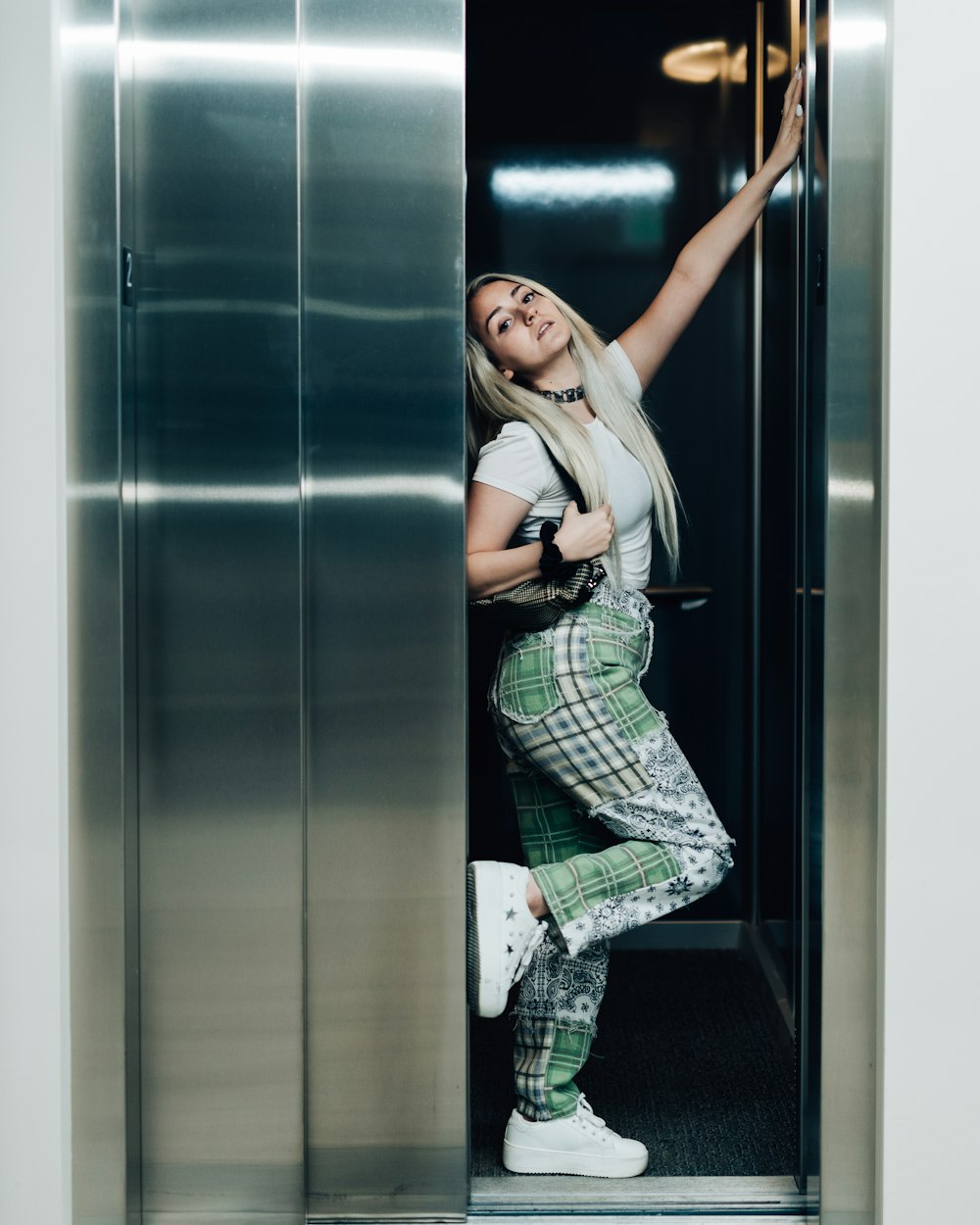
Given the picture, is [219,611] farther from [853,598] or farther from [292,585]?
[853,598]

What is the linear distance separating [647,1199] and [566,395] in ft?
4.90

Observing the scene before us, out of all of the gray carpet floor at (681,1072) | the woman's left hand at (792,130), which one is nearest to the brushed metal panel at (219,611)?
the gray carpet floor at (681,1072)

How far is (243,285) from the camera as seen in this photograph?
205cm

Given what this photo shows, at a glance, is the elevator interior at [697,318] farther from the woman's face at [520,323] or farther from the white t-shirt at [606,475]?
the woman's face at [520,323]

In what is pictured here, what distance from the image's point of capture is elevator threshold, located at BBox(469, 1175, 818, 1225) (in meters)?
2.13

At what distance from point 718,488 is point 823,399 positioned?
4.68ft

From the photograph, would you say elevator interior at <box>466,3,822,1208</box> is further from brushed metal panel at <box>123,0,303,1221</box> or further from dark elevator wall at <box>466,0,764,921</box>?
brushed metal panel at <box>123,0,303,1221</box>

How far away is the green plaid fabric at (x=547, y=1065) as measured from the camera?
228 cm

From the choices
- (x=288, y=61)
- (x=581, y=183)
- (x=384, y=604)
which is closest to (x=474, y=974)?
(x=384, y=604)

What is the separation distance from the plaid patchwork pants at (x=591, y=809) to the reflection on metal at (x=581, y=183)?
60.0 inches

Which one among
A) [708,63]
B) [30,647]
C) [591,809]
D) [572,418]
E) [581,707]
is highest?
[708,63]

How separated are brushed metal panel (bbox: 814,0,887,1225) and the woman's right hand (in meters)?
0.40

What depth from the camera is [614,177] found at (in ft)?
11.0

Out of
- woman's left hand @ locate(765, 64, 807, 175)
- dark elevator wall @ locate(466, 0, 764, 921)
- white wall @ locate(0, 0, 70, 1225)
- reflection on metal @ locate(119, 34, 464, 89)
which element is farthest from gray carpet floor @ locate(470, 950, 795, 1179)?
reflection on metal @ locate(119, 34, 464, 89)
